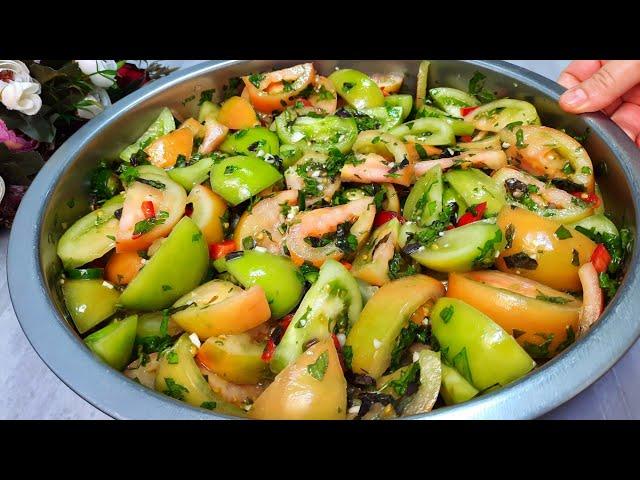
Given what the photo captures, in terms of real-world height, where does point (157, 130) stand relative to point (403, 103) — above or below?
below

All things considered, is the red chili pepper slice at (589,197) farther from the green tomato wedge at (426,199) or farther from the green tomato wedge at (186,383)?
the green tomato wedge at (186,383)

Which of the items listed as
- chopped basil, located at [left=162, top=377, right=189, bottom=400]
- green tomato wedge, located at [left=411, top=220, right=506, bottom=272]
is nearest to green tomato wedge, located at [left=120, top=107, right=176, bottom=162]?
chopped basil, located at [left=162, top=377, right=189, bottom=400]

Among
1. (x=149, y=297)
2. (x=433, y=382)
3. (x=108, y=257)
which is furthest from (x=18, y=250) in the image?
(x=433, y=382)

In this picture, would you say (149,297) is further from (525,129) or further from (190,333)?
(525,129)

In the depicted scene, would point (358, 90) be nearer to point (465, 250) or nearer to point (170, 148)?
point (170, 148)

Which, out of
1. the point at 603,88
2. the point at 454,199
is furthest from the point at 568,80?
the point at 454,199
